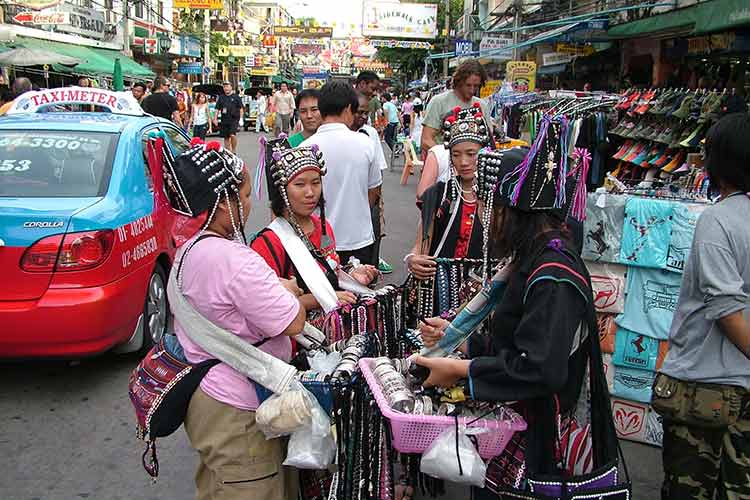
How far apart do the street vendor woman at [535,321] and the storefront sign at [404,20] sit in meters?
40.4

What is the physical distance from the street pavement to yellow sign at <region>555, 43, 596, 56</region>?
13.0 m

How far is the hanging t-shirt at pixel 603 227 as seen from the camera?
386 centimetres

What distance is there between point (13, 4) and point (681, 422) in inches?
917

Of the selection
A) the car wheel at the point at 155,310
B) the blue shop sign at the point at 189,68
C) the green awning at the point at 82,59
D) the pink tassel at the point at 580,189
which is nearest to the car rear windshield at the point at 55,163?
the car wheel at the point at 155,310

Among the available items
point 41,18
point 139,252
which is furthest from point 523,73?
point 41,18

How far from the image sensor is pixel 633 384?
156 inches

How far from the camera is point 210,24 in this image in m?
52.2

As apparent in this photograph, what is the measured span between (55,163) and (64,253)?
3.32 feet

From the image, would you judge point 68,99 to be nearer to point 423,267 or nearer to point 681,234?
point 423,267

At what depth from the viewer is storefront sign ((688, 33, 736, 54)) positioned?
9.64 meters

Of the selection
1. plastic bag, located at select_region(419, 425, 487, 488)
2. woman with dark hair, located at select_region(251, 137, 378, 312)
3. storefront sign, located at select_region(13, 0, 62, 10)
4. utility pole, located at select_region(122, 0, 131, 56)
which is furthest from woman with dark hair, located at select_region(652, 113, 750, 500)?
utility pole, located at select_region(122, 0, 131, 56)

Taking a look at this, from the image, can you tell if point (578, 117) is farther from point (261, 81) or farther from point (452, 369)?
point (261, 81)

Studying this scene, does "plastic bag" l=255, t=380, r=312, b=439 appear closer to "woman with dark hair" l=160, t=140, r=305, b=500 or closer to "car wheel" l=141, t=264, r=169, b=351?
"woman with dark hair" l=160, t=140, r=305, b=500

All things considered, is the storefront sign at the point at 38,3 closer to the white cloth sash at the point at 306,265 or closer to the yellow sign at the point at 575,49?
the yellow sign at the point at 575,49
